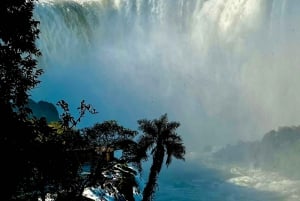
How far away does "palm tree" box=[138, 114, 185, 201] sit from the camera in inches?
1989

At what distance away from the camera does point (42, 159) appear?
2109 centimetres

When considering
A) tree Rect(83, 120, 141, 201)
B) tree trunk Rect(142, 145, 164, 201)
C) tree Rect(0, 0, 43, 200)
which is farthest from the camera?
tree trunk Rect(142, 145, 164, 201)

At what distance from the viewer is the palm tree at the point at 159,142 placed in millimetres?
50519

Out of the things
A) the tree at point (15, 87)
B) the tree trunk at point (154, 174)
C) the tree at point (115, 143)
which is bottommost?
the tree at point (15, 87)

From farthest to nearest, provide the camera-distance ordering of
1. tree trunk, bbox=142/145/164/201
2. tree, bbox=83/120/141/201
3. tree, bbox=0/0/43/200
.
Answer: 1. tree trunk, bbox=142/145/164/201
2. tree, bbox=83/120/141/201
3. tree, bbox=0/0/43/200

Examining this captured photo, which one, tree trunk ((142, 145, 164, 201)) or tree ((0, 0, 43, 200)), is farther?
tree trunk ((142, 145, 164, 201))

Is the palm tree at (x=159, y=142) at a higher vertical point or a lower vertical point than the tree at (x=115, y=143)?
higher

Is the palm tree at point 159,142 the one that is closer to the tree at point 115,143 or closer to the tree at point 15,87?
the tree at point 115,143

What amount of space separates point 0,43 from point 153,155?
1255 inches

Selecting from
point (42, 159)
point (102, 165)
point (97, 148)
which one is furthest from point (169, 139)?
point (42, 159)

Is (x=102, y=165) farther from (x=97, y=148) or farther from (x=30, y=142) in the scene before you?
(x=30, y=142)

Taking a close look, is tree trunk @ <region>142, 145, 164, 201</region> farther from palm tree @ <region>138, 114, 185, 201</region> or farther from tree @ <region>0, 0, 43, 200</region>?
tree @ <region>0, 0, 43, 200</region>

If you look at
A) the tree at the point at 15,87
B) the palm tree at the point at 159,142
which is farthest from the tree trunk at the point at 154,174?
the tree at the point at 15,87

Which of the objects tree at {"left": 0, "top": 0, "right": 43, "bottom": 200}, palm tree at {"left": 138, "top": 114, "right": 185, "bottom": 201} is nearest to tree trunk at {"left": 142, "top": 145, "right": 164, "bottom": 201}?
palm tree at {"left": 138, "top": 114, "right": 185, "bottom": 201}
